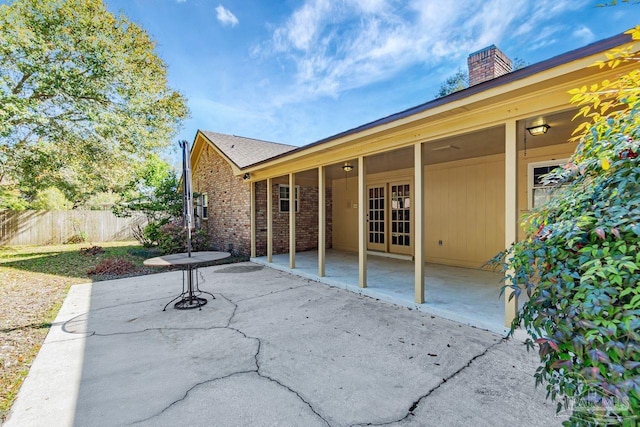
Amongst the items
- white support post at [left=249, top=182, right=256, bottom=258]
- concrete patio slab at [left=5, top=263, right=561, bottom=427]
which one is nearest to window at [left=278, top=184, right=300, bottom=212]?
white support post at [left=249, top=182, right=256, bottom=258]

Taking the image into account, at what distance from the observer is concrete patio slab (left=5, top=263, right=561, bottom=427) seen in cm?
211

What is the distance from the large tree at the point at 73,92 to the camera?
7.50 m

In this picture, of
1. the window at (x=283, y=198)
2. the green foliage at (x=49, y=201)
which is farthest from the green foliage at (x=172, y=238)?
the green foliage at (x=49, y=201)

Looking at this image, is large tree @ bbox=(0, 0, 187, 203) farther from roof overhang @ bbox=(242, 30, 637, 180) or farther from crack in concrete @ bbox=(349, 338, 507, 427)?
crack in concrete @ bbox=(349, 338, 507, 427)

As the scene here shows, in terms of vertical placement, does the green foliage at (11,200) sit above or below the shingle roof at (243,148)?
below

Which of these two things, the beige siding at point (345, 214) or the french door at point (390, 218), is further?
the beige siding at point (345, 214)

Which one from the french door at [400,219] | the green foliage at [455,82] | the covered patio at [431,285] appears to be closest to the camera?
the covered patio at [431,285]

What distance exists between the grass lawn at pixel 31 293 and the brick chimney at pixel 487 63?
8322mm

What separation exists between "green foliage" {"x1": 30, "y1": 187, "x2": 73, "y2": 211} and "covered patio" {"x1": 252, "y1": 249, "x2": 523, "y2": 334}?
543 inches

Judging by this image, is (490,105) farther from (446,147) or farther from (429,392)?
(429,392)

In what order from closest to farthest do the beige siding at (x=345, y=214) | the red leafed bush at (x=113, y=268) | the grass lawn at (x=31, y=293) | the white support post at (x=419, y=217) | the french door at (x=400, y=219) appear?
the grass lawn at (x=31, y=293) → the white support post at (x=419, y=217) → the red leafed bush at (x=113, y=268) → the french door at (x=400, y=219) → the beige siding at (x=345, y=214)

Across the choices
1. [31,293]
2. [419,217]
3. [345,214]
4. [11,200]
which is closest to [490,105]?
[419,217]

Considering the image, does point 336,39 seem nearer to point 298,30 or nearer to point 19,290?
point 298,30

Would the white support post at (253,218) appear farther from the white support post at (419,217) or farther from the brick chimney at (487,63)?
the brick chimney at (487,63)
